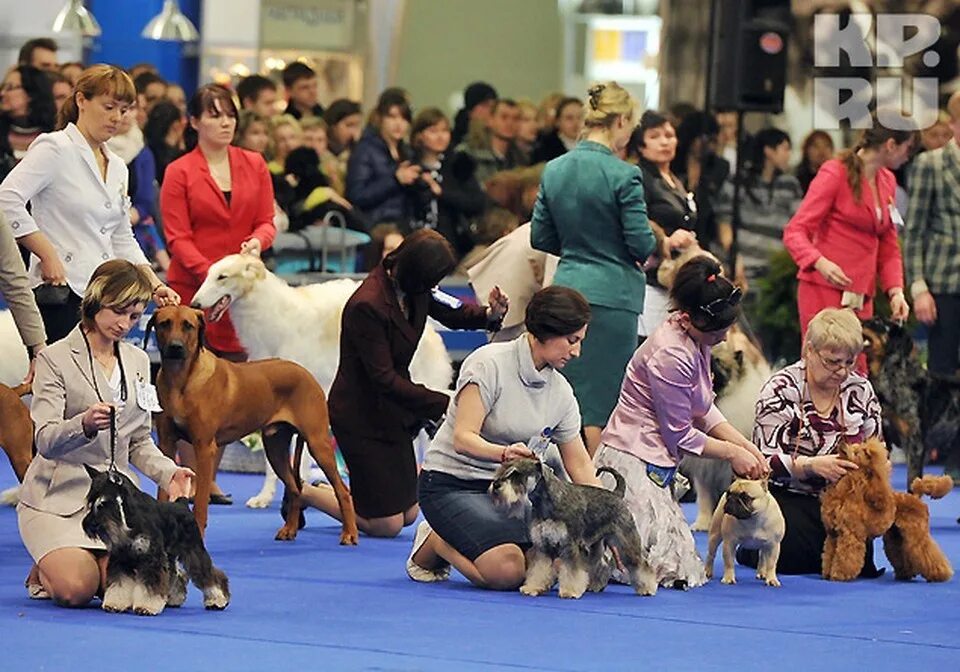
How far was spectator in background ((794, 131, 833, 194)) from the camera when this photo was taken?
42.9 feet

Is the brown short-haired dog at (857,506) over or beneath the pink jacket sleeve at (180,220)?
beneath

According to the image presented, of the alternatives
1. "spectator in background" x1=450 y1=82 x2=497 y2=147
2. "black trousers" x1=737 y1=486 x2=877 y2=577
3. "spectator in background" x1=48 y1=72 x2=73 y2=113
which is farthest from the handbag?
"spectator in background" x1=450 y1=82 x2=497 y2=147

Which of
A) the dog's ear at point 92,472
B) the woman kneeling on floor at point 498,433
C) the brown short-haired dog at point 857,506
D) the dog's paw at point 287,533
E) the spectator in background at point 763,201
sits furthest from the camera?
the spectator in background at point 763,201

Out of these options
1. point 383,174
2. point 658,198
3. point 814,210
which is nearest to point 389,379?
point 658,198

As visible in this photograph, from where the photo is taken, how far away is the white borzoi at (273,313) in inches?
313

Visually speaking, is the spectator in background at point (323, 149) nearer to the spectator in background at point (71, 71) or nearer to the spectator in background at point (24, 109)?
the spectator in background at point (71, 71)

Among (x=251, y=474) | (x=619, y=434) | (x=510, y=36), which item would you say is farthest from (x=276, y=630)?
(x=510, y=36)

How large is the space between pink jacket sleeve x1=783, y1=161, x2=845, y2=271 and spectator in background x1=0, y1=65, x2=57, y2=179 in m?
3.75

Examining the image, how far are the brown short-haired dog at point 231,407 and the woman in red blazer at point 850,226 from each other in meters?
2.51

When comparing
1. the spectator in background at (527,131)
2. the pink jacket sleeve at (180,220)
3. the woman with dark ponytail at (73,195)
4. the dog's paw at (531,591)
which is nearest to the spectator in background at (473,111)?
the spectator in background at (527,131)

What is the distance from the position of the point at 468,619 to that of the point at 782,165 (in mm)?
7851

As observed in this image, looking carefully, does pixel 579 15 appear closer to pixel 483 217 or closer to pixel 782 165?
pixel 782 165

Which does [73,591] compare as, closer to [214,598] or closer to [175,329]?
[214,598]

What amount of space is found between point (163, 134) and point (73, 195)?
13.6ft
